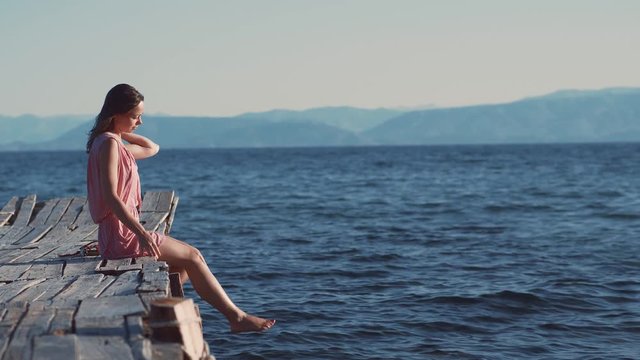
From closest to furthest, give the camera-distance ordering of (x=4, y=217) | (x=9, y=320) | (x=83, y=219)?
(x=9, y=320) < (x=83, y=219) < (x=4, y=217)

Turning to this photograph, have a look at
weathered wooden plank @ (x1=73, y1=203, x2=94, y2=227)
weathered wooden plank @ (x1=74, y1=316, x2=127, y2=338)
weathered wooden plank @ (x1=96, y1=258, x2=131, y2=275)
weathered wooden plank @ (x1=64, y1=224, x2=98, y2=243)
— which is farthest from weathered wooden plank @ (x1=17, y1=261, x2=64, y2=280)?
weathered wooden plank @ (x1=73, y1=203, x2=94, y2=227)

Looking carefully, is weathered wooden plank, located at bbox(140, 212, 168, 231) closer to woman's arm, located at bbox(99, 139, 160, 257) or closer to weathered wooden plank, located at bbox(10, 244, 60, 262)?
weathered wooden plank, located at bbox(10, 244, 60, 262)

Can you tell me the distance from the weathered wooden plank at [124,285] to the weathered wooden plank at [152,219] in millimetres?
3976

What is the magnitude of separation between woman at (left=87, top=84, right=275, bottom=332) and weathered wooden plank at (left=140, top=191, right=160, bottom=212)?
4.63m

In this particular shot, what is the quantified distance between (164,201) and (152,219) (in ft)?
4.10

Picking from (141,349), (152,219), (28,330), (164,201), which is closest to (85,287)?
(28,330)

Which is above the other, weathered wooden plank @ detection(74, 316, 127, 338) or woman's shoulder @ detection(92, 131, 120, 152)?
woman's shoulder @ detection(92, 131, 120, 152)

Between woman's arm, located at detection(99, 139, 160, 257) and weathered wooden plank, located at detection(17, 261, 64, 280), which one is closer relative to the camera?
woman's arm, located at detection(99, 139, 160, 257)

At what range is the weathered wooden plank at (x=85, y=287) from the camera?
6.52 metres

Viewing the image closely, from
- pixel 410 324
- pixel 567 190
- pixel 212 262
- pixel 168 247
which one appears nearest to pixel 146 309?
pixel 168 247

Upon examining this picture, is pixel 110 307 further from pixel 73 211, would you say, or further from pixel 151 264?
pixel 73 211

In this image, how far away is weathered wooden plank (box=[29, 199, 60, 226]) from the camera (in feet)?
40.2

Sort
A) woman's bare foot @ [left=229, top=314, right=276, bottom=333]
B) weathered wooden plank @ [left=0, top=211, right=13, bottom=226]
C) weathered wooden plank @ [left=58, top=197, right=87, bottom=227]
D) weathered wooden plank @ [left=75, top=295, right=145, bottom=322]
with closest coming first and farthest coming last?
1. weathered wooden plank @ [left=75, top=295, right=145, bottom=322]
2. woman's bare foot @ [left=229, top=314, right=276, bottom=333]
3. weathered wooden plank @ [left=58, top=197, right=87, bottom=227]
4. weathered wooden plank @ [left=0, top=211, right=13, bottom=226]

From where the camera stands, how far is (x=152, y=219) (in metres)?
11.8
